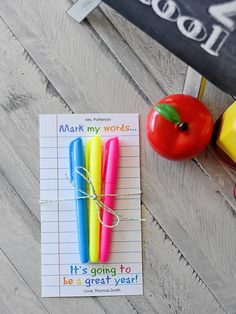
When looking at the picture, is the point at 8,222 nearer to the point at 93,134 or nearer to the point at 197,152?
the point at 93,134

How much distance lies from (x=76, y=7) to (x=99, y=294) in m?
0.40

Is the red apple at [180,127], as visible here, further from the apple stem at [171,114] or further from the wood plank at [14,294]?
the wood plank at [14,294]

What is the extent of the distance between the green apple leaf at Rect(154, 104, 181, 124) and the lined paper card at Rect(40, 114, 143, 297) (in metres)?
0.08

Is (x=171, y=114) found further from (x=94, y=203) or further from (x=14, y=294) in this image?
(x=14, y=294)

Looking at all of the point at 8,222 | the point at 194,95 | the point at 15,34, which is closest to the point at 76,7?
the point at 15,34

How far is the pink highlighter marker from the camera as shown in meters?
0.67

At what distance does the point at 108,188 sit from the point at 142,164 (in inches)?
2.3

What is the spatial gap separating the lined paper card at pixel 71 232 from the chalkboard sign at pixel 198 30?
0.21m

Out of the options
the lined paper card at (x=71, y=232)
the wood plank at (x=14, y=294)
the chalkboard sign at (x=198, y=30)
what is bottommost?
the wood plank at (x=14, y=294)

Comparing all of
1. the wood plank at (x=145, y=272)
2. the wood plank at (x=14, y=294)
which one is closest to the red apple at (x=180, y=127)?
the wood plank at (x=145, y=272)

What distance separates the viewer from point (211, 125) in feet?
2.12

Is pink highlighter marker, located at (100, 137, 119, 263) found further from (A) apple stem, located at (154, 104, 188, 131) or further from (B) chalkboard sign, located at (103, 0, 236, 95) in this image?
(B) chalkboard sign, located at (103, 0, 236, 95)

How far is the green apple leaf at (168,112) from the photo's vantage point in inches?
24.3

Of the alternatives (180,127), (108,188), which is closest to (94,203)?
(108,188)
